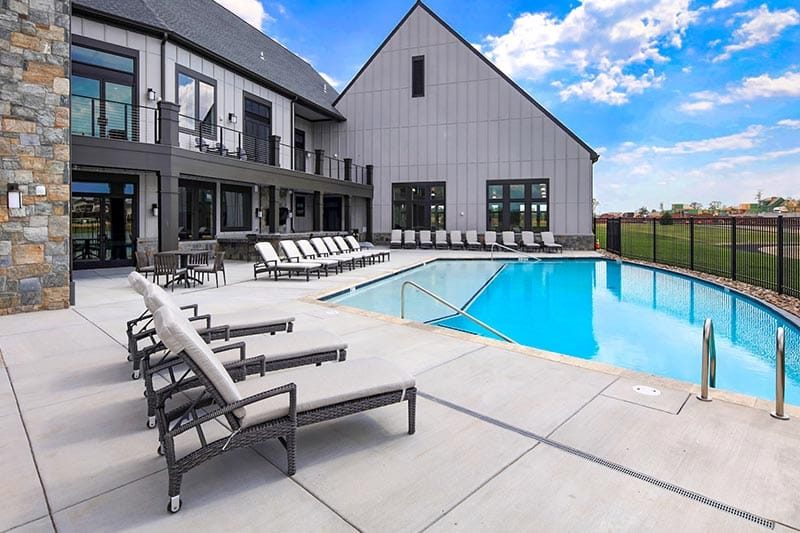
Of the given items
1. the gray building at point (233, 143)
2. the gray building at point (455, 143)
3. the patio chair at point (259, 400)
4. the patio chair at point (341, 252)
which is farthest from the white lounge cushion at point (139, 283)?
the gray building at point (455, 143)

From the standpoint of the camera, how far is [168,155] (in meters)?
12.1

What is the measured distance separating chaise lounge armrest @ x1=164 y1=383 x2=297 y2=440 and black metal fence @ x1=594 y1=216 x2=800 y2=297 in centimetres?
1008

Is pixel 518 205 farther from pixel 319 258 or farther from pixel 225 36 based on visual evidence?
pixel 225 36

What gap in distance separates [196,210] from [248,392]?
592 inches

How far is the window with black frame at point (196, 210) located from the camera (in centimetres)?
1600

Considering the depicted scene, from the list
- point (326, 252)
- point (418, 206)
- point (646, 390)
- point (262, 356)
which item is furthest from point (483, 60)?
point (262, 356)

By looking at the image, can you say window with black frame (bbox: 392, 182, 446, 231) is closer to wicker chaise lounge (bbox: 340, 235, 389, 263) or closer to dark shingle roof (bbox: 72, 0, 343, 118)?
dark shingle roof (bbox: 72, 0, 343, 118)

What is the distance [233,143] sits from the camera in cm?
1691

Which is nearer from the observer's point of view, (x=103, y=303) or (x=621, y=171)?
(x=103, y=303)

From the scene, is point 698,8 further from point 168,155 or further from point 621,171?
point 168,155

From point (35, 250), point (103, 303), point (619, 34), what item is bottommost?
point (103, 303)

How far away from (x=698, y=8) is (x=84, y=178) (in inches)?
1086

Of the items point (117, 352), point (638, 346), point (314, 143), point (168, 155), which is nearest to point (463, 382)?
point (117, 352)

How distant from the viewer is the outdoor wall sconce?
6996 millimetres
